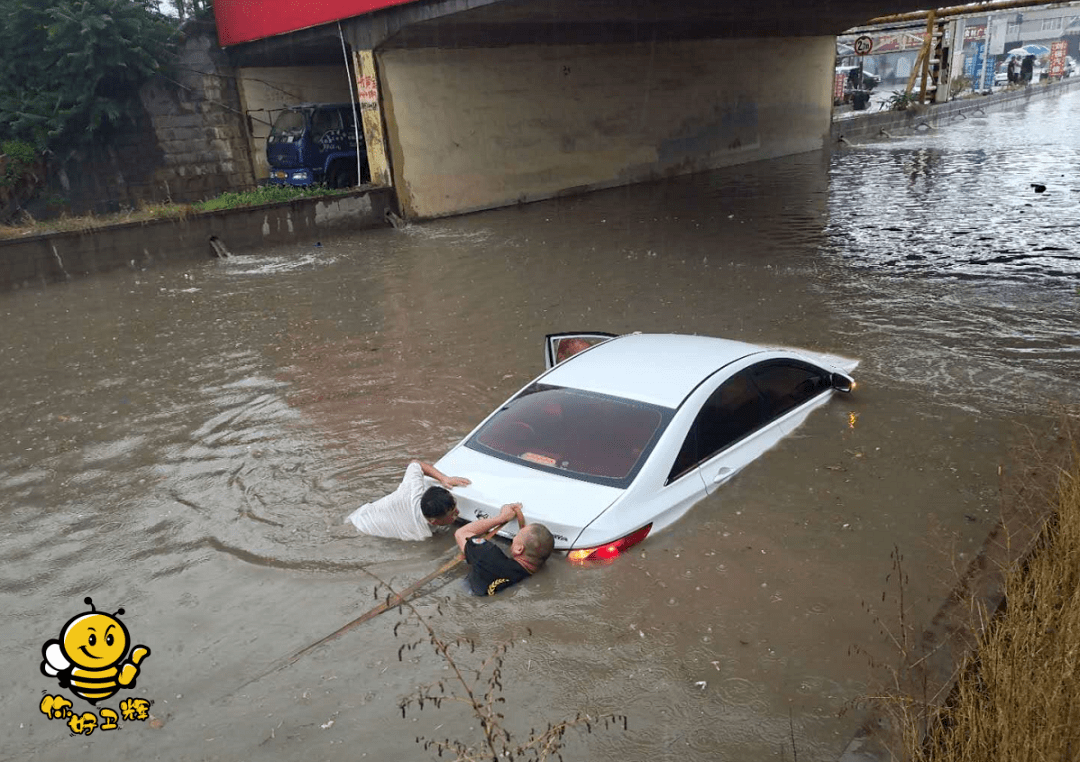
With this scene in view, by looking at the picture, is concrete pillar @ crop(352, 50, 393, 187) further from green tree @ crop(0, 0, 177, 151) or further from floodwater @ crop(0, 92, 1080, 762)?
green tree @ crop(0, 0, 177, 151)

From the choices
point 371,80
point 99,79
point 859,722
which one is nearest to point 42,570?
point 859,722

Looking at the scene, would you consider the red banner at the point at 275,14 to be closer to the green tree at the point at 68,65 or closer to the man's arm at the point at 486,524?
the green tree at the point at 68,65

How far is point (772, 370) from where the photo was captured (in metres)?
6.10

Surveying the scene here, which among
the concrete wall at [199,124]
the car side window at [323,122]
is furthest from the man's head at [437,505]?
the concrete wall at [199,124]

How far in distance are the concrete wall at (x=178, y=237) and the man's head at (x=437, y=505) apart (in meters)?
12.7

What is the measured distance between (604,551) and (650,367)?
4.86ft

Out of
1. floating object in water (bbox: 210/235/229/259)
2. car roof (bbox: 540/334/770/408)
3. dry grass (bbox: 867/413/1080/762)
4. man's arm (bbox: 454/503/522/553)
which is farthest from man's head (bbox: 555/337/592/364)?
floating object in water (bbox: 210/235/229/259)

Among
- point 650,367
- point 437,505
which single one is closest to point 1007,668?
point 650,367

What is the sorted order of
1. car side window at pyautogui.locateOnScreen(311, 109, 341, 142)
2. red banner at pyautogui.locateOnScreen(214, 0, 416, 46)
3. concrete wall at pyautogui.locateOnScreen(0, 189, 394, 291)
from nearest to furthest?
concrete wall at pyautogui.locateOnScreen(0, 189, 394, 291), red banner at pyautogui.locateOnScreen(214, 0, 416, 46), car side window at pyautogui.locateOnScreen(311, 109, 341, 142)

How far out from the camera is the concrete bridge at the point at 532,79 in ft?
58.2

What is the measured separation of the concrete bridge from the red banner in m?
0.04

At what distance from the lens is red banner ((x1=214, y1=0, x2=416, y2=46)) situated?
1695 cm

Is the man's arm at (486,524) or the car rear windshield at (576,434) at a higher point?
the car rear windshield at (576,434)

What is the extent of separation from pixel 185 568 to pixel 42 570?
3.27ft
